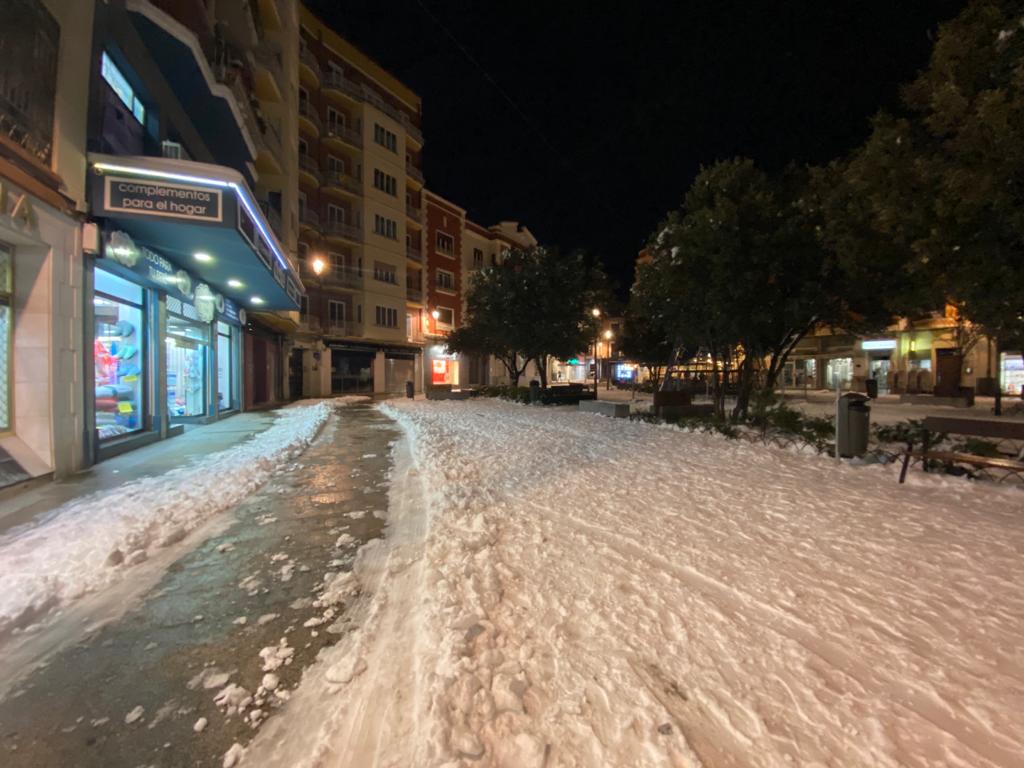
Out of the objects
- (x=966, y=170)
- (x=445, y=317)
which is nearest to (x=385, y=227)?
(x=445, y=317)

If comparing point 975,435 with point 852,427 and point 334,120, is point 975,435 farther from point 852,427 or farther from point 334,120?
point 334,120

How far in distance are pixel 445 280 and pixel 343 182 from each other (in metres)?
12.2

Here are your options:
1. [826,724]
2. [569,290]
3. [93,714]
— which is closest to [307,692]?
[93,714]

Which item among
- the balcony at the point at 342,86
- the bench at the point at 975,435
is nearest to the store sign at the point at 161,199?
the bench at the point at 975,435

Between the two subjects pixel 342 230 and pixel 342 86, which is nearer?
pixel 342 86

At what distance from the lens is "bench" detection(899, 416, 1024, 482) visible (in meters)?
5.52

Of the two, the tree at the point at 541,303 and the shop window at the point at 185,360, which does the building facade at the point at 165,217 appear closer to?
the shop window at the point at 185,360

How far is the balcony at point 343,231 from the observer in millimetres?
29086

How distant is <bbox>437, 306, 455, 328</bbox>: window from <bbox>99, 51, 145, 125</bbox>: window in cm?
2900

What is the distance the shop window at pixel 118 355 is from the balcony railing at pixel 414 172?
2883 cm

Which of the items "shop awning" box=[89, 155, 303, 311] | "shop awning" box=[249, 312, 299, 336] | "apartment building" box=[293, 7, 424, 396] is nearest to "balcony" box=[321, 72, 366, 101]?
"apartment building" box=[293, 7, 424, 396]

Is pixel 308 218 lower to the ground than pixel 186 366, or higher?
higher

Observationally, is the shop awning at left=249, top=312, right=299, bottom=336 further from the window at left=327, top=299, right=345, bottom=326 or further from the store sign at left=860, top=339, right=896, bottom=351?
the store sign at left=860, top=339, right=896, bottom=351

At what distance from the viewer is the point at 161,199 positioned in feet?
24.4
